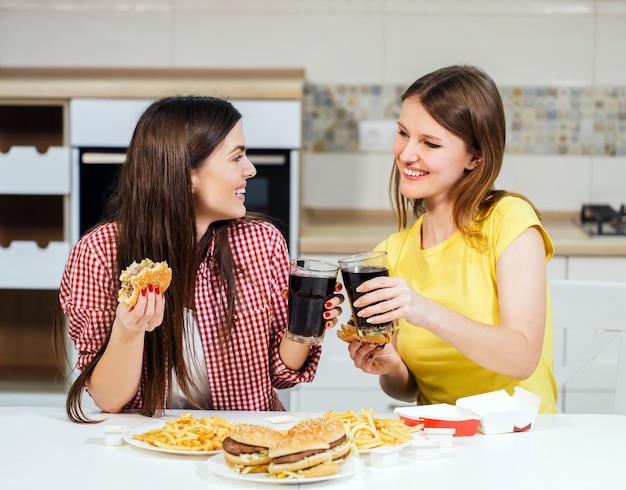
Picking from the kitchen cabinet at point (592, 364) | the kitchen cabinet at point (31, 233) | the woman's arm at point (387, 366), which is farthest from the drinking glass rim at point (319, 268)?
the kitchen cabinet at point (31, 233)

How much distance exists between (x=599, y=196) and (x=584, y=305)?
5.41 feet

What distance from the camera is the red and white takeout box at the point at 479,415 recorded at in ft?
4.78

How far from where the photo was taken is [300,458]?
122 centimetres

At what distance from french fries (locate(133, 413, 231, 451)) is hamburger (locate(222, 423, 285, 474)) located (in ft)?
0.32

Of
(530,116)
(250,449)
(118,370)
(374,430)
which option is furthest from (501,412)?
(530,116)

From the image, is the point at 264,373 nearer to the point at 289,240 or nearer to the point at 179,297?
the point at 179,297

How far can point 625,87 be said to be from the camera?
347 cm

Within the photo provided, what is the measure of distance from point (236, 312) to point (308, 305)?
412mm

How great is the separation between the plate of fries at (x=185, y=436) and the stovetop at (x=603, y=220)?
1.96 metres

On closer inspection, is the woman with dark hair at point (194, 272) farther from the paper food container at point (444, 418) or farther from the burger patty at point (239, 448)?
the burger patty at point (239, 448)

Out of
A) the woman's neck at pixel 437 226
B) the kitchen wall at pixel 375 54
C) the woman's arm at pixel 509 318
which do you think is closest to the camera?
the woman's arm at pixel 509 318

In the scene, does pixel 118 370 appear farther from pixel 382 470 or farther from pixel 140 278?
pixel 382 470

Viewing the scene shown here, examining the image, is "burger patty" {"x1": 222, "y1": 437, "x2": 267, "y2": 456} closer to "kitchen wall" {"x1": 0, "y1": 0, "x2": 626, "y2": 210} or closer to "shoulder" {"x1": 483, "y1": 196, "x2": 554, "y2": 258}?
"shoulder" {"x1": 483, "y1": 196, "x2": 554, "y2": 258}

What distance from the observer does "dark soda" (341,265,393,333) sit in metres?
1.43
